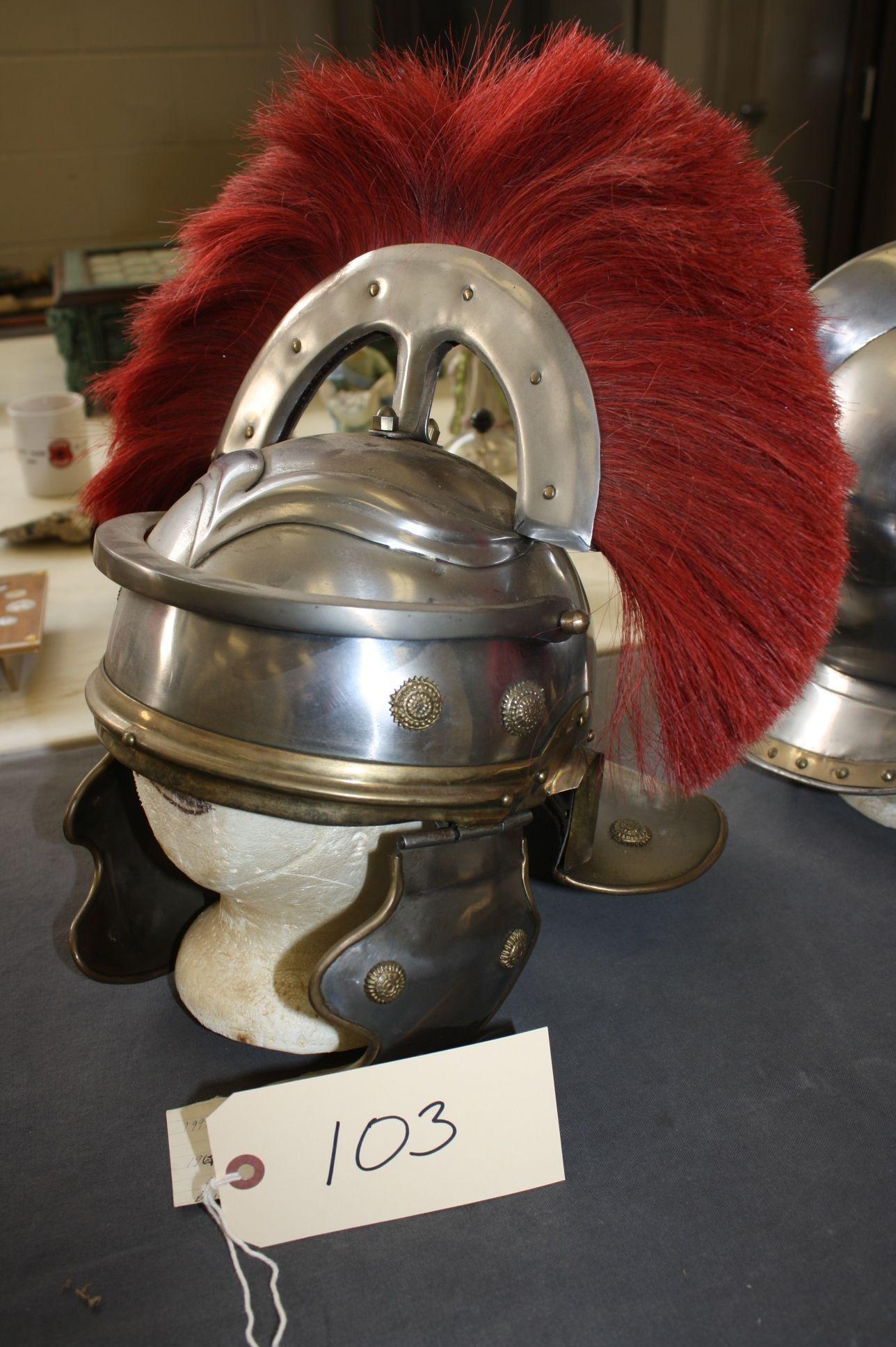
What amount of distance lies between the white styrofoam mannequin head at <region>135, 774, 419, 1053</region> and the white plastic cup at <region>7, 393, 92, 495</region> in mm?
1285

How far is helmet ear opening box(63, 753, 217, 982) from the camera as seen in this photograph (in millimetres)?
978

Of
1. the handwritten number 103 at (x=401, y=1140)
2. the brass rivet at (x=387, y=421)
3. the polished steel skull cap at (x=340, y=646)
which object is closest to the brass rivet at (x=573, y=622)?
the polished steel skull cap at (x=340, y=646)

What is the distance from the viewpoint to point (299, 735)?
2.48ft

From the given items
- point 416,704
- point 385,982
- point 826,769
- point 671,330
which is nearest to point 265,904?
point 385,982

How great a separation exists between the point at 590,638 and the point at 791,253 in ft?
1.07

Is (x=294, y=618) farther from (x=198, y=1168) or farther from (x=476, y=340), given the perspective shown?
(x=198, y=1168)

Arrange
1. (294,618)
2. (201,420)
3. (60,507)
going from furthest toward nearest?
(60,507), (201,420), (294,618)

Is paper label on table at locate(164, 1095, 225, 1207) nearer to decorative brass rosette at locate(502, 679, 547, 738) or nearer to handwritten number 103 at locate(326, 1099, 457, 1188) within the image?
handwritten number 103 at locate(326, 1099, 457, 1188)

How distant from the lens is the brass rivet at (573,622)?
0.80 m

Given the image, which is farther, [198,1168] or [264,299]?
[264,299]

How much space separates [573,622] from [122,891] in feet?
1.63

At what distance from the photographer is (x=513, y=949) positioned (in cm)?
86

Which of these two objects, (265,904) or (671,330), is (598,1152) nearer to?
(265,904)

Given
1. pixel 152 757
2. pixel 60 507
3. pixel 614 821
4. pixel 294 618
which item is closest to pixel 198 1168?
pixel 152 757
